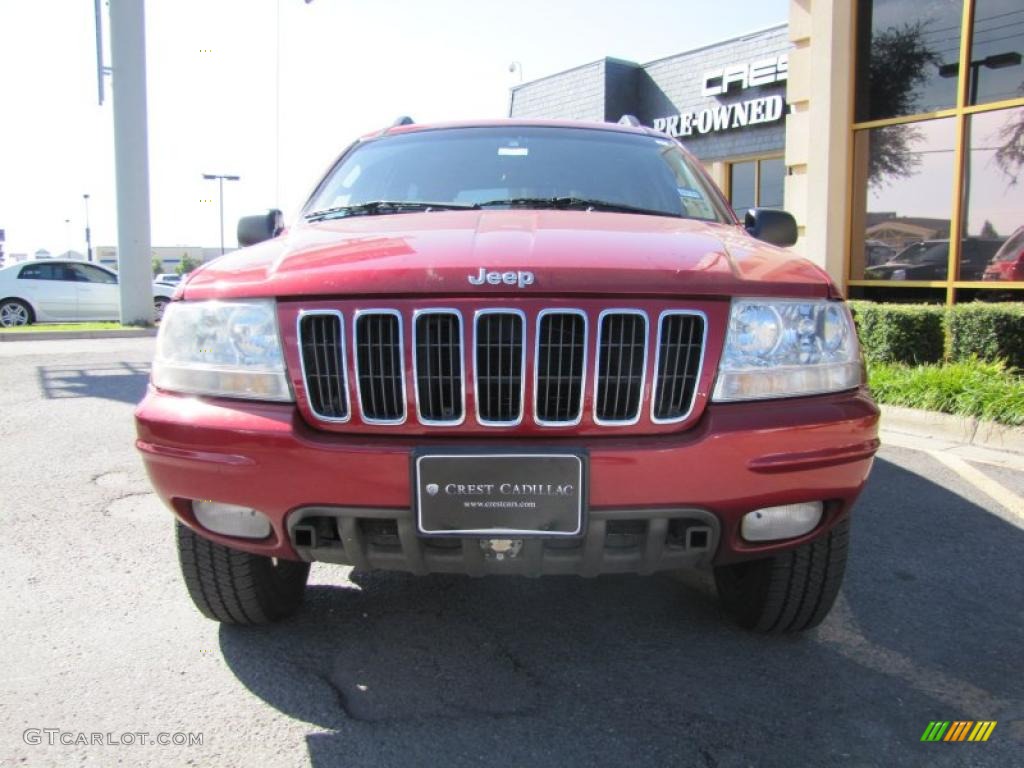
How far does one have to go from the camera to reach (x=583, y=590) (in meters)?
3.12

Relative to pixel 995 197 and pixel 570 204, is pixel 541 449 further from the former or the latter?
pixel 995 197

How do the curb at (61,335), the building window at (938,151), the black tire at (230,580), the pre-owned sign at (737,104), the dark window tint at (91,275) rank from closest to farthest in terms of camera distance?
the black tire at (230,580), the building window at (938,151), the curb at (61,335), the pre-owned sign at (737,104), the dark window tint at (91,275)

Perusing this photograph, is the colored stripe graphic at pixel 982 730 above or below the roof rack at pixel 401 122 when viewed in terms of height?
below

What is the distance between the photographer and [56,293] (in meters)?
16.4

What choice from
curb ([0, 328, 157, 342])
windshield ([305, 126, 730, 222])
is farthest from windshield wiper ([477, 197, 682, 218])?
curb ([0, 328, 157, 342])

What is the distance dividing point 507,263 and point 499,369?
274mm

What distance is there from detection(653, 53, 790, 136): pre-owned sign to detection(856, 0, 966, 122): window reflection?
5004 mm

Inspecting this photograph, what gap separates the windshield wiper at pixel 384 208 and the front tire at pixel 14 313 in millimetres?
15600

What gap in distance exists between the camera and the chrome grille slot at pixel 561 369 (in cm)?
207

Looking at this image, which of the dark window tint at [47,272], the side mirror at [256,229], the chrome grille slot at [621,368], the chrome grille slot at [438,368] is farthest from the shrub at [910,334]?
the dark window tint at [47,272]

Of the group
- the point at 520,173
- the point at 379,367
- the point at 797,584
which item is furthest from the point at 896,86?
the point at 379,367

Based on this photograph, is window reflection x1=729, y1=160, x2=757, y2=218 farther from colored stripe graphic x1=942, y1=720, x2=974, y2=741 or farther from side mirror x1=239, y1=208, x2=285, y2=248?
colored stripe graphic x1=942, y1=720, x2=974, y2=741

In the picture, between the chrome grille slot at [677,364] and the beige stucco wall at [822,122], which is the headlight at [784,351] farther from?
the beige stucco wall at [822,122]

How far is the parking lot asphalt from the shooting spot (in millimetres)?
2105
